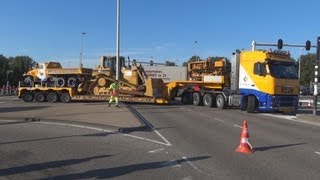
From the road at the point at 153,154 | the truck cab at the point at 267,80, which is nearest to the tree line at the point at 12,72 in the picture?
the truck cab at the point at 267,80

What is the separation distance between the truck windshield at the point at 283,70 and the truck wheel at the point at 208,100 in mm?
6933

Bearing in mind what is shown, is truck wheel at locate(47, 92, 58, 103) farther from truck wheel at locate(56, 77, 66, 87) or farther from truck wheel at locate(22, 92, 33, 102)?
truck wheel at locate(22, 92, 33, 102)

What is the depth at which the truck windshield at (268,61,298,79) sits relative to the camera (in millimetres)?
32656

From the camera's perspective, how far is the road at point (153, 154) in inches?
413

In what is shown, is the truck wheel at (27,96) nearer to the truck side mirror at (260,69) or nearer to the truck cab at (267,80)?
the truck cab at (267,80)

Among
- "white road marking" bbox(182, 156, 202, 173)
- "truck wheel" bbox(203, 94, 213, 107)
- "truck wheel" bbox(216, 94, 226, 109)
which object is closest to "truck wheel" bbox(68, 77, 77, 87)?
"truck wheel" bbox(203, 94, 213, 107)

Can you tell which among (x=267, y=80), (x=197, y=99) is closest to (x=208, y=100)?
(x=197, y=99)

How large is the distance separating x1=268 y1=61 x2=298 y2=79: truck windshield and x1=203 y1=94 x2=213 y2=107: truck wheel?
6.93 meters

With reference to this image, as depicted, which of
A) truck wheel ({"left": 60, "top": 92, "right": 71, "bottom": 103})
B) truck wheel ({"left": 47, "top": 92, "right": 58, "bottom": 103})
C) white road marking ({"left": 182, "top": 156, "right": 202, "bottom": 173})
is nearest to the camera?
white road marking ({"left": 182, "top": 156, "right": 202, "bottom": 173})

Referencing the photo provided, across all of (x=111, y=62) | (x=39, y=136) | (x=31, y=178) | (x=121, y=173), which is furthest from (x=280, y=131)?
(x=111, y=62)

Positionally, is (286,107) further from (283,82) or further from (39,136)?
(39,136)

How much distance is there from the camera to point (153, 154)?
43.5ft

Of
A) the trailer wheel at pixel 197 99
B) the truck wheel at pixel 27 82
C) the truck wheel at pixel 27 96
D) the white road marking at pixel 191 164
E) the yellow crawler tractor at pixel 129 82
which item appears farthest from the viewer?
the truck wheel at pixel 27 82

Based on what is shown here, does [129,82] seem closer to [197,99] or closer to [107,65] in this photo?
[107,65]
